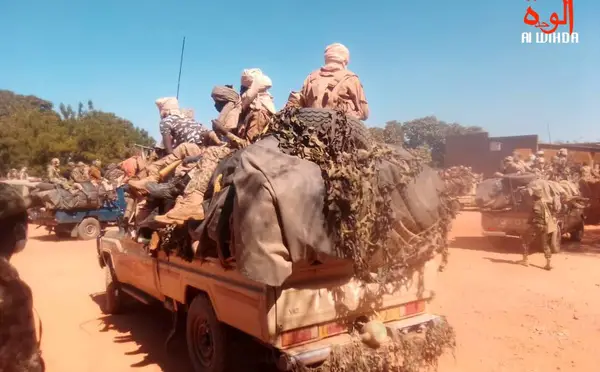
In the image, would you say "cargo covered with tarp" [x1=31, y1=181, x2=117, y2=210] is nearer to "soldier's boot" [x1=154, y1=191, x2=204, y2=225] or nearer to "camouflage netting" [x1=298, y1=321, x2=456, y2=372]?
"soldier's boot" [x1=154, y1=191, x2=204, y2=225]

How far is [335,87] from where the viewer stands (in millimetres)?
5125

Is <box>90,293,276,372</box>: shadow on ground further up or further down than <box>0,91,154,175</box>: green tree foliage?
further down

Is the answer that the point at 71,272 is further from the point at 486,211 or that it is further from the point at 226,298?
the point at 486,211

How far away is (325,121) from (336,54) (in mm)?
1787

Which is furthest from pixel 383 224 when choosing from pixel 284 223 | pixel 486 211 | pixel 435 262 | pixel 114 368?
pixel 486 211

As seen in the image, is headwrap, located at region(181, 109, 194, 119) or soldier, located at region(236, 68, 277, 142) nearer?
soldier, located at region(236, 68, 277, 142)

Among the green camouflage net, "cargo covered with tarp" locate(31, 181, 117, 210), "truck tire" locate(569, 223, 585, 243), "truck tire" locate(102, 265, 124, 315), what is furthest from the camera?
"cargo covered with tarp" locate(31, 181, 117, 210)

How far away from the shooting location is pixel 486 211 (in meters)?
11.7

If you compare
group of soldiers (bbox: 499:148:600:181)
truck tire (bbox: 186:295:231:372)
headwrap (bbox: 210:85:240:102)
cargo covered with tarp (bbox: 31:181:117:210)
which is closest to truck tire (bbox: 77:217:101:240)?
cargo covered with tarp (bbox: 31:181:117:210)

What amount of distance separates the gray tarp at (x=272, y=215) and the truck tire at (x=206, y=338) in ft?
3.37

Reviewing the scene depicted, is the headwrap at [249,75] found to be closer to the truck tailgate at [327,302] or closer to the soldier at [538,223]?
the truck tailgate at [327,302]

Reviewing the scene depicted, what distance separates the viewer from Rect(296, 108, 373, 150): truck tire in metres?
3.80

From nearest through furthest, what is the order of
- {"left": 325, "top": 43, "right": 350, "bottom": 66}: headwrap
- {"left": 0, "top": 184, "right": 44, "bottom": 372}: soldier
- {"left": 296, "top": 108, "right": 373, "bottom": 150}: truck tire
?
{"left": 0, "top": 184, "right": 44, "bottom": 372}: soldier → {"left": 296, "top": 108, "right": 373, "bottom": 150}: truck tire → {"left": 325, "top": 43, "right": 350, "bottom": 66}: headwrap

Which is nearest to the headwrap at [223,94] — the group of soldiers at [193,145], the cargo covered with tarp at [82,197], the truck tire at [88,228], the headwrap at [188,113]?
the group of soldiers at [193,145]
